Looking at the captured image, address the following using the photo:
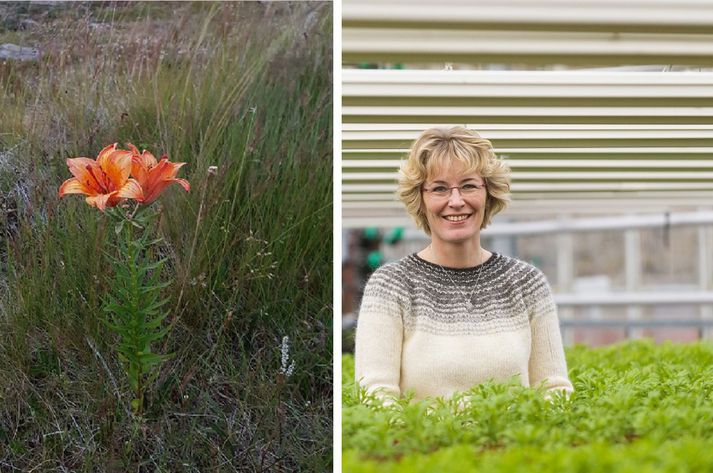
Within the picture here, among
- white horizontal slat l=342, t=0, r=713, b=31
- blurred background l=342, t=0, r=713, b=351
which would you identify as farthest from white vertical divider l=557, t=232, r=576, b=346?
white horizontal slat l=342, t=0, r=713, b=31

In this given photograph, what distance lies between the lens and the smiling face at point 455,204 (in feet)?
8.44

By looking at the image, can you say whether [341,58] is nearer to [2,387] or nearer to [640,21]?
[640,21]

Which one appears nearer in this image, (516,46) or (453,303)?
(516,46)

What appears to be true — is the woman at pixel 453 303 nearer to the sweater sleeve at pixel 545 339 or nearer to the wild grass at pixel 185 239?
the sweater sleeve at pixel 545 339

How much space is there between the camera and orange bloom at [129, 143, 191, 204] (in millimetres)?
2799

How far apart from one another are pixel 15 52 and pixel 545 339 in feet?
7.25

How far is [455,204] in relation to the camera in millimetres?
2572

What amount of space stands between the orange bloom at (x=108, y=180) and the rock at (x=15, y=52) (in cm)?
79

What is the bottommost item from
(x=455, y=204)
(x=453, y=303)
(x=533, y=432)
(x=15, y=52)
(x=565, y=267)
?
(x=533, y=432)

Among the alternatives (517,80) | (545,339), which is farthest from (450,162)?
(545,339)

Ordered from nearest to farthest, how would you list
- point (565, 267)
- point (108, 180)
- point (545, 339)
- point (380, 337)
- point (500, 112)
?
point (380, 337) < point (545, 339) < point (108, 180) < point (500, 112) < point (565, 267)

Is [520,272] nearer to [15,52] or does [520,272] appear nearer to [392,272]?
[392,272]

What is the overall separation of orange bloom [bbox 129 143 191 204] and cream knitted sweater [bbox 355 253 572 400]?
0.78 metres

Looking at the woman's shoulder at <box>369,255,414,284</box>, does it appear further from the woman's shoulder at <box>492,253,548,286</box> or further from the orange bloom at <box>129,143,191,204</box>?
the orange bloom at <box>129,143,191,204</box>
